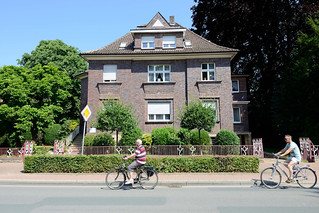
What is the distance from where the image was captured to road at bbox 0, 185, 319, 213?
5516 mm

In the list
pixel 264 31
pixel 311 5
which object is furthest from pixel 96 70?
pixel 311 5

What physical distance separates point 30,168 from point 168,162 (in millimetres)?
7164

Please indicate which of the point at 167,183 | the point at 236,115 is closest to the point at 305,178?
the point at 167,183

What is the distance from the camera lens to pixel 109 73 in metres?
21.2

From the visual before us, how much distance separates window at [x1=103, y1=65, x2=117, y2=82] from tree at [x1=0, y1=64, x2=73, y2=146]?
569cm

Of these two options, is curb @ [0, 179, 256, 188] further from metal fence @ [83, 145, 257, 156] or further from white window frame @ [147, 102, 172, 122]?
white window frame @ [147, 102, 172, 122]

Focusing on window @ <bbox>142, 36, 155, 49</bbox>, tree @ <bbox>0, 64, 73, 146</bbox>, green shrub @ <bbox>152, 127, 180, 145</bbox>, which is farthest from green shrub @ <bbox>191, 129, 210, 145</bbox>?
tree @ <bbox>0, 64, 73, 146</bbox>

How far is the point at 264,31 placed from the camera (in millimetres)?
25375

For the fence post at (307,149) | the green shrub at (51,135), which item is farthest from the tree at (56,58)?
the fence post at (307,149)

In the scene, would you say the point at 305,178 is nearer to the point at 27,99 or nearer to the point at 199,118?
the point at 199,118

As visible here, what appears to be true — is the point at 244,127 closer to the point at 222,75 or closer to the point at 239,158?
the point at 222,75

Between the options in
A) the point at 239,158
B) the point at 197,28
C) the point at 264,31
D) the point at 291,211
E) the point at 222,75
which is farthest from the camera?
the point at 197,28

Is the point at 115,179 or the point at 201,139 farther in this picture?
the point at 201,139

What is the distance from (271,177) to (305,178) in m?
1.20
